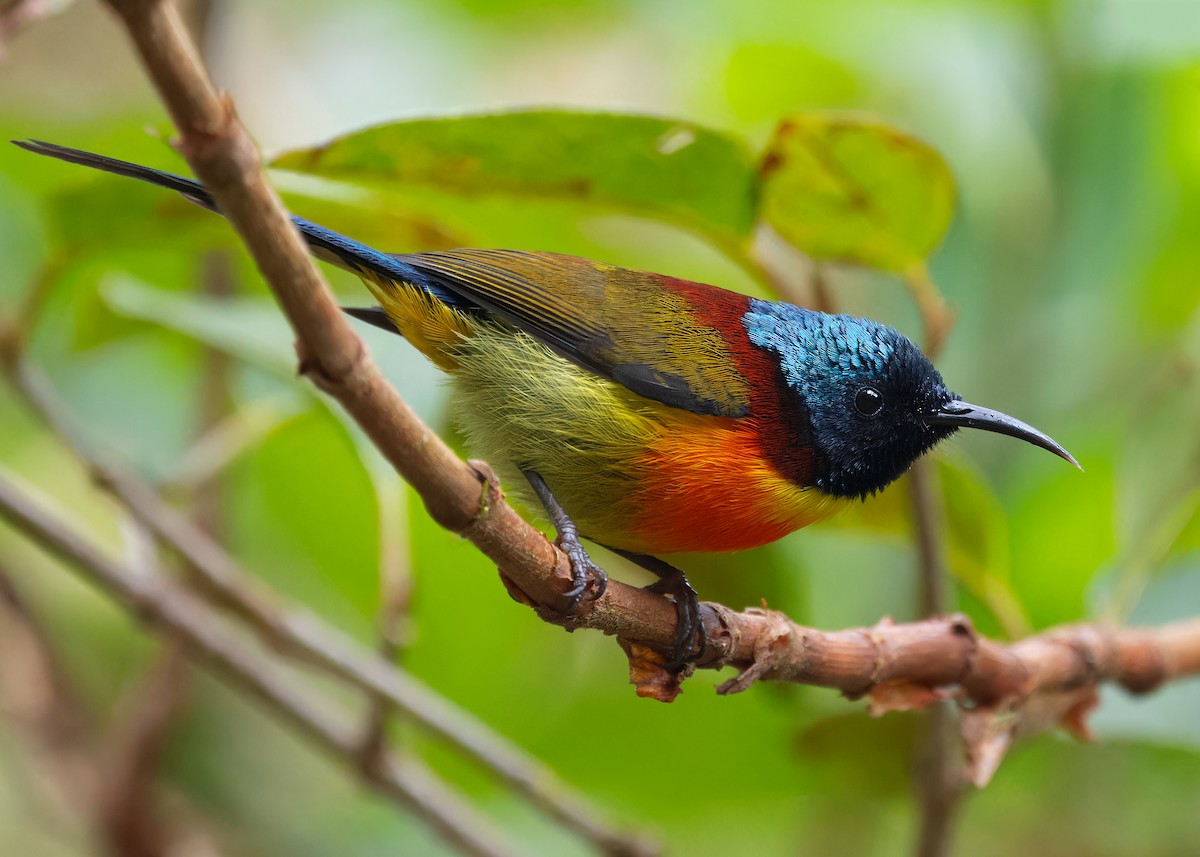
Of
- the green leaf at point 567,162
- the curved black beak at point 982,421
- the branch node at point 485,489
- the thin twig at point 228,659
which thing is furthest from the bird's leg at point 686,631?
the thin twig at point 228,659

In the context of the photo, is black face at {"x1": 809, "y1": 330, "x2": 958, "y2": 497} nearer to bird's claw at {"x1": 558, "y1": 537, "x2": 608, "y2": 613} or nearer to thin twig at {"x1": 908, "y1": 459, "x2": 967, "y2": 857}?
thin twig at {"x1": 908, "y1": 459, "x2": 967, "y2": 857}

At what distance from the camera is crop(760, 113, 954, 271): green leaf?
95.0 inches

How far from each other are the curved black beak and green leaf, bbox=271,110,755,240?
552 mm

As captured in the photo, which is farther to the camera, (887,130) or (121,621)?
(121,621)

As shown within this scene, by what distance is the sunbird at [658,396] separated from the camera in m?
2.31

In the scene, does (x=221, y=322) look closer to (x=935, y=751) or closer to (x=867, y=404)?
(x=867, y=404)

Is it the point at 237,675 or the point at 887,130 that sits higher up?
the point at 887,130

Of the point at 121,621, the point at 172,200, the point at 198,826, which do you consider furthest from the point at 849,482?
the point at 121,621

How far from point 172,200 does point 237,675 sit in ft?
3.74

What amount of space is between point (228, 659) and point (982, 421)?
178cm

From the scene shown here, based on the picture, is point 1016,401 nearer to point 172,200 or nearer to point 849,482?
point 849,482

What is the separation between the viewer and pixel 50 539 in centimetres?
283

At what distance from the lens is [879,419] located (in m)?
2.55

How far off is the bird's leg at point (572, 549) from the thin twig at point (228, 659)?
891 millimetres
